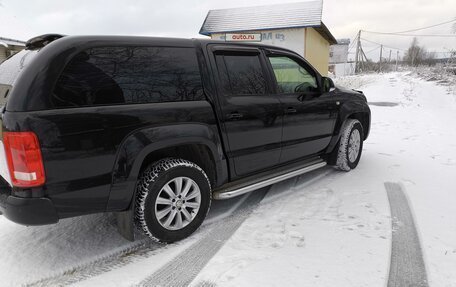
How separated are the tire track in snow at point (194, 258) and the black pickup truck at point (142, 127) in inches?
8.3

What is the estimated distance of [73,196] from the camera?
2533 mm

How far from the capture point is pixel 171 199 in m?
3.03

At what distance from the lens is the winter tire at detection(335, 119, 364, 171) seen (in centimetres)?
505

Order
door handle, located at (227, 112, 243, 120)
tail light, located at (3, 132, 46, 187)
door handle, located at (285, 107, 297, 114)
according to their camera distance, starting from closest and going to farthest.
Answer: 1. tail light, located at (3, 132, 46, 187)
2. door handle, located at (227, 112, 243, 120)
3. door handle, located at (285, 107, 297, 114)

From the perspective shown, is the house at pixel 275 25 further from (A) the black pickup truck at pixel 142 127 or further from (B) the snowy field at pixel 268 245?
(A) the black pickup truck at pixel 142 127

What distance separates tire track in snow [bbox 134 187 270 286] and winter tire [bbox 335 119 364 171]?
2.02 metres

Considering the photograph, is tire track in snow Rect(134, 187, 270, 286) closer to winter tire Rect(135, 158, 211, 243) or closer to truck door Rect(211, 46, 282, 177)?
winter tire Rect(135, 158, 211, 243)

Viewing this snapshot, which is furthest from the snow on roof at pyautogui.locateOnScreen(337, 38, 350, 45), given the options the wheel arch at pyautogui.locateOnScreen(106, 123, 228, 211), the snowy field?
the wheel arch at pyautogui.locateOnScreen(106, 123, 228, 211)

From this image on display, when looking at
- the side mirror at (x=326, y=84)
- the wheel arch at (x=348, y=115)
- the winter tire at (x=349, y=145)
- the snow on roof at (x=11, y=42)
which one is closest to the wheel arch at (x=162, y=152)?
the side mirror at (x=326, y=84)

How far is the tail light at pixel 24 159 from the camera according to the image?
2318 mm

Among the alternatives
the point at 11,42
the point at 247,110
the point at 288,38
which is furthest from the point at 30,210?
the point at 288,38

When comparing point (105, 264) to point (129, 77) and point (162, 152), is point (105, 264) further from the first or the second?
point (129, 77)

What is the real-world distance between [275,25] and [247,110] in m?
17.8

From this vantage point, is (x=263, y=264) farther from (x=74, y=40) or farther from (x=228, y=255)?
(x=74, y=40)
